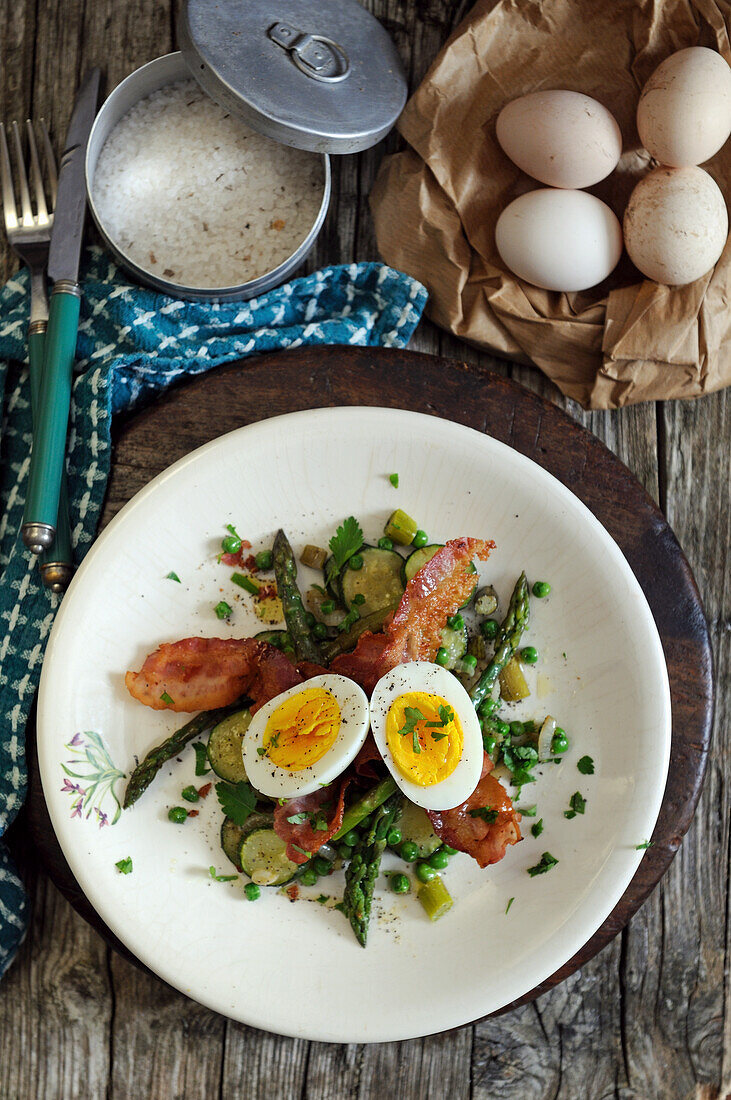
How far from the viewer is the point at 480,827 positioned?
1.91 meters

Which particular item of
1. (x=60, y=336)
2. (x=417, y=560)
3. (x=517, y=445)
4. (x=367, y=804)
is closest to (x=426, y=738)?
(x=367, y=804)

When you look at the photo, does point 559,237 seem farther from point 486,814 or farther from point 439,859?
point 439,859

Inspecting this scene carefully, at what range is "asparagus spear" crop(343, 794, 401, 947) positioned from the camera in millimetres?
1944

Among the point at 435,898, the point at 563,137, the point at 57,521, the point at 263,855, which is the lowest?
the point at 435,898

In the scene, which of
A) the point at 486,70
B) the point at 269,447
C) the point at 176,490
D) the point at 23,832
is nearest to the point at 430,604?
the point at 269,447

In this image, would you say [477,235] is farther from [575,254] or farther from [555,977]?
[555,977]

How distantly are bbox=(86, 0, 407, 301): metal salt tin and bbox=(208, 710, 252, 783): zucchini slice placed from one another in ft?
3.74

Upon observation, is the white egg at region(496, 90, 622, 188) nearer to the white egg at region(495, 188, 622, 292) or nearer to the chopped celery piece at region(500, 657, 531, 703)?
the white egg at region(495, 188, 622, 292)

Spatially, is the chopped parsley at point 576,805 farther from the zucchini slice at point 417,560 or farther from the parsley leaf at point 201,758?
the parsley leaf at point 201,758

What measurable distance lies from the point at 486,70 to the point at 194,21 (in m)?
0.81

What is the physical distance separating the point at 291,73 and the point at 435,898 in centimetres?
213

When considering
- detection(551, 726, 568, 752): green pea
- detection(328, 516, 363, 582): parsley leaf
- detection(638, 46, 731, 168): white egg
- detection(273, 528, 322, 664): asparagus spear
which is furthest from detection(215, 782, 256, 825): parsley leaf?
detection(638, 46, 731, 168): white egg

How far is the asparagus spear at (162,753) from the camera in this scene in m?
1.96

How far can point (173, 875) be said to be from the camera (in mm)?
1985
